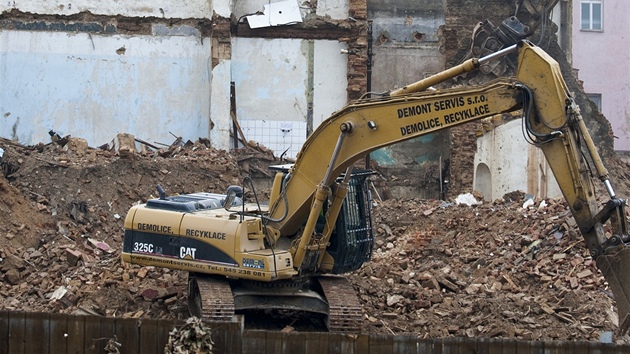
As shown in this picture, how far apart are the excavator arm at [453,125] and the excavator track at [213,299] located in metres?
0.89

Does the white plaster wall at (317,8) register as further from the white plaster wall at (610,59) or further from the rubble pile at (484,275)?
the white plaster wall at (610,59)

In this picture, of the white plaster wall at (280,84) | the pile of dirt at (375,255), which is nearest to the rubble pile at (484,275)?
the pile of dirt at (375,255)

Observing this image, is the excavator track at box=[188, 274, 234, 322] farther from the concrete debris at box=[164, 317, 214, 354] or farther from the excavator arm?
the concrete debris at box=[164, 317, 214, 354]

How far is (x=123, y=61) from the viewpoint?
26484mm

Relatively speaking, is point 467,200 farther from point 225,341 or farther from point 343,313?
point 225,341

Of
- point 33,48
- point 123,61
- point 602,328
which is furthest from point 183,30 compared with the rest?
point 602,328

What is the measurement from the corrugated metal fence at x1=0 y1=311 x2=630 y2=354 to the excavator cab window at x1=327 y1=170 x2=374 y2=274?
3700 millimetres

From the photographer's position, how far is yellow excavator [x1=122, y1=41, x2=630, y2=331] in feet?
36.9

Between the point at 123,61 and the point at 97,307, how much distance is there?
42.3 ft

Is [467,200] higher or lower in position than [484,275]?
higher

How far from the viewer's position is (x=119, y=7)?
Result: 26.3 meters

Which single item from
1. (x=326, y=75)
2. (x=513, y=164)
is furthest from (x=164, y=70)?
(x=513, y=164)

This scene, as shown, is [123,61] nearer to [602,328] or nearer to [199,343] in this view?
[602,328]

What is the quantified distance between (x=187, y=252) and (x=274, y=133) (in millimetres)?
13567
